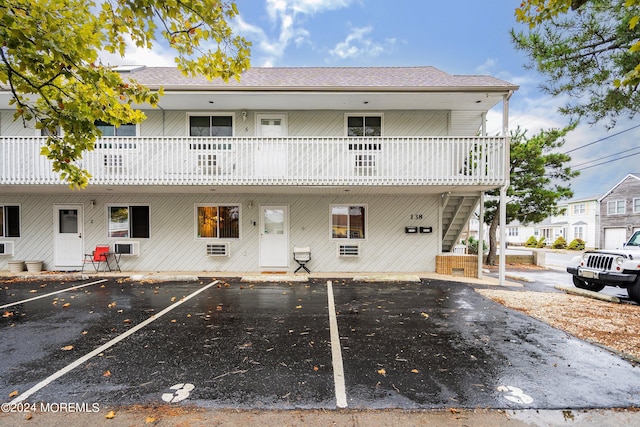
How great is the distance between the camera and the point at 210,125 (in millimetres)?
10062

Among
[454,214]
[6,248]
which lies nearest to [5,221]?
[6,248]

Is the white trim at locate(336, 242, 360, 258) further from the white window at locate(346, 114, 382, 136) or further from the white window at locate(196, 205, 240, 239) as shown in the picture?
the white window at locate(346, 114, 382, 136)

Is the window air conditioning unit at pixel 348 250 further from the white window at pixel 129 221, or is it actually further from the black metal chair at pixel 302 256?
the white window at pixel 129 221

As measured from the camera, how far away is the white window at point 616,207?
86.4ft

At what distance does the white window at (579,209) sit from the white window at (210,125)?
41265 millimetres

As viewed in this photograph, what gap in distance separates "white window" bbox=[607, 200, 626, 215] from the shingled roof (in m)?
27.5

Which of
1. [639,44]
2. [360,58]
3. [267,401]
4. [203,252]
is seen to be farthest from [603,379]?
[360,58]

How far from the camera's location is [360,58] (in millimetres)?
60625

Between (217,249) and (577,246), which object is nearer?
(217,249)

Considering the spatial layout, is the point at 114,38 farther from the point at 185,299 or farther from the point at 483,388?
the point at 483,388

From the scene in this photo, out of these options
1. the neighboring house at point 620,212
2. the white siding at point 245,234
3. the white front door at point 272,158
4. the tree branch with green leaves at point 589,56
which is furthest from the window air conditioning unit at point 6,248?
the neighboring house at point 620,212

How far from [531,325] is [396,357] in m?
2.92

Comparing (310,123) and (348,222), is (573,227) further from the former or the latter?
(310,123)

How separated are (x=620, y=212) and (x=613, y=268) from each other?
28.6 metres
